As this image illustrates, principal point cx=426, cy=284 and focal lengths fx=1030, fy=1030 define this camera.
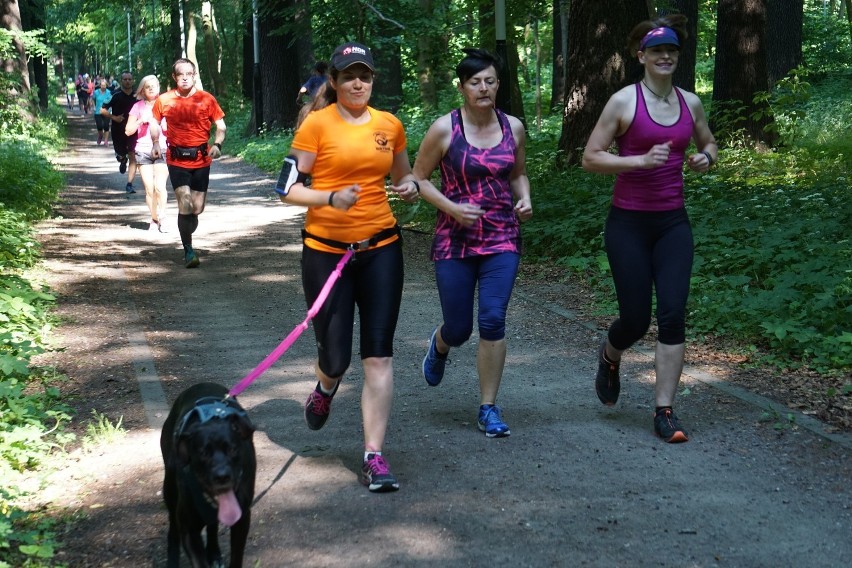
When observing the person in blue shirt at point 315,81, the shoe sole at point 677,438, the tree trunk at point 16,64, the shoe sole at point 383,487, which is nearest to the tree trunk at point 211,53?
the tree trunk at point 16,64

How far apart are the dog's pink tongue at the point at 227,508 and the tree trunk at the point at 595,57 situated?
34.1 ft

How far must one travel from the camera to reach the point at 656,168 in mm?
5660

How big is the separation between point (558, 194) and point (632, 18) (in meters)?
2.56

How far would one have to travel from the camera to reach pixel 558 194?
41.4ft

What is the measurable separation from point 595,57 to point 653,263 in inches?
316

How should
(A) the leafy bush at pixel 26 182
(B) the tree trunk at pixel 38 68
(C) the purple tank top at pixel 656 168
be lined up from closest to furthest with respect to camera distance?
(C) the purple tank top at pixel 656 168 < (A) the leafy bush at pixel 26 182 < (B) the tree trunk at pixel 38 68

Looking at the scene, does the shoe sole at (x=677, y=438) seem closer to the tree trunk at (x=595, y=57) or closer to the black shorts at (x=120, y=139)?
the tree trunk at (x=595, y=57)

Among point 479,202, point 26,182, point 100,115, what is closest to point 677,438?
point 479,202

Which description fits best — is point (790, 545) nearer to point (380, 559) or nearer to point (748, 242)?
point (380, 559)

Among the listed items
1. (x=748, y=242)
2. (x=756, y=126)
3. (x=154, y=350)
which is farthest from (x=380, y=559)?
(x=756, y=126)

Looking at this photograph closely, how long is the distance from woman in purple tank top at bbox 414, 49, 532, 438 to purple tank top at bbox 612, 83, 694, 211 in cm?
59

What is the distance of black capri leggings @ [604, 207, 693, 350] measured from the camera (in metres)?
5.68

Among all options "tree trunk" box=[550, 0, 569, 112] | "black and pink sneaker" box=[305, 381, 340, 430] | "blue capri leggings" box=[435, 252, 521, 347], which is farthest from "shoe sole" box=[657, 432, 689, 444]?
"tree trunk" box=[550, 0, 569, 112]

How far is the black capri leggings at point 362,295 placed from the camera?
5.05 meters
